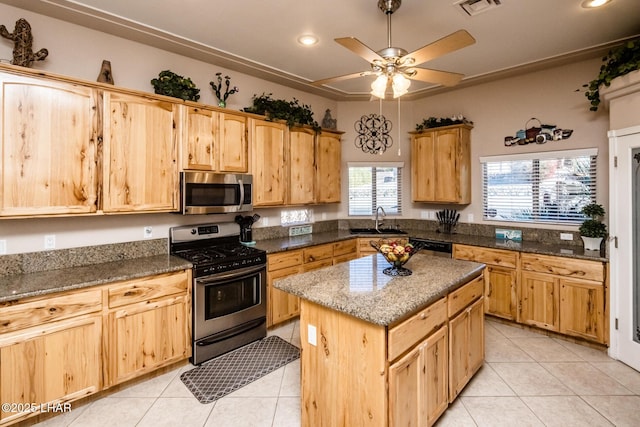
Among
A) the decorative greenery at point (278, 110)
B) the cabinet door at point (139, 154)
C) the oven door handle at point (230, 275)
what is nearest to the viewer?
the cabinet door at point (139, 154)

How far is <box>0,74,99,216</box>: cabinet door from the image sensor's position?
218cm

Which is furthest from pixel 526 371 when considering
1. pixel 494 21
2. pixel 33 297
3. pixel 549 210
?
pixel 33 297

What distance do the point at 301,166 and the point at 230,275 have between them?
181cm

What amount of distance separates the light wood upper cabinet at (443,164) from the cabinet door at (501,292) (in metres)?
1.12

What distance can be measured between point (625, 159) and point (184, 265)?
4.08m

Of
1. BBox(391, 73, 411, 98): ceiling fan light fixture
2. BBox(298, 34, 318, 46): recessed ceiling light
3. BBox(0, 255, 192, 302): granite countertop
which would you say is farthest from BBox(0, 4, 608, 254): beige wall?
BBox(391, 73, 411, 98): ceiling fan light fixture

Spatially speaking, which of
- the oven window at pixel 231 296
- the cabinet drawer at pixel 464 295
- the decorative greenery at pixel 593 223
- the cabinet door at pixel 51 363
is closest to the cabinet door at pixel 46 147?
the cabinet door at pixel 51 363

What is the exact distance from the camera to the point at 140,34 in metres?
2.92

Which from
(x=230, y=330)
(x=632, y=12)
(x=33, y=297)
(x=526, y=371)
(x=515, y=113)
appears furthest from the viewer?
(x=515, y=113)

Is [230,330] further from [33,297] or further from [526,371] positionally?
[526,371]

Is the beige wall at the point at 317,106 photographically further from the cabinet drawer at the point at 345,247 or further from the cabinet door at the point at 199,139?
the cabinet drawer at the point at 345,247

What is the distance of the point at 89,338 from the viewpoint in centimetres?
229

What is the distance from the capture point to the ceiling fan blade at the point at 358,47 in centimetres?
183

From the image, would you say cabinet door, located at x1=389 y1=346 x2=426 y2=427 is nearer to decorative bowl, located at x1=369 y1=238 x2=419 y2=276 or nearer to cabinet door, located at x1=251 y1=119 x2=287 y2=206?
decorative bowl, located at x1=369 y1=238 x2=419 y2=276
